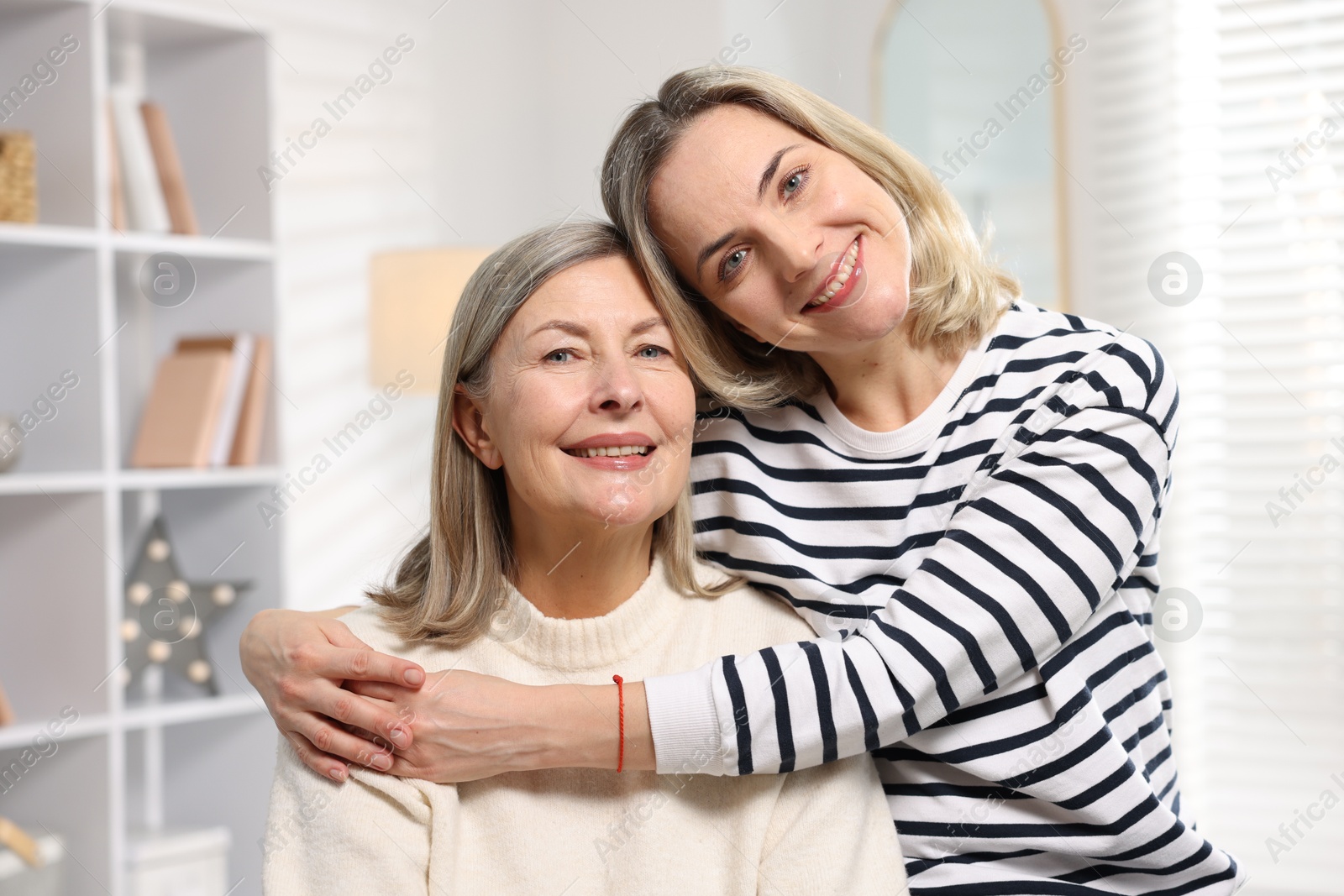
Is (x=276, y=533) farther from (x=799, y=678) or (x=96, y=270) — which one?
(x=799, y=678)

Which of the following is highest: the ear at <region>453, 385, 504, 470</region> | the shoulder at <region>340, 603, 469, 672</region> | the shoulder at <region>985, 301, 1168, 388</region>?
the shoulder at <region>985, 301, 1168, 388</region>

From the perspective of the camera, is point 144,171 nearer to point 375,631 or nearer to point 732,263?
point 375,631

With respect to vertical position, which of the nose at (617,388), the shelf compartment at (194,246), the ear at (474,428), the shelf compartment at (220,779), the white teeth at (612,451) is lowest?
the shelf compartment at (220,779)

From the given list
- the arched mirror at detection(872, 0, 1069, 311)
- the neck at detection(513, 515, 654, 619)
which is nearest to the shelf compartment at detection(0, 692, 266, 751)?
the neck at detection(513, 515, 654, 619)

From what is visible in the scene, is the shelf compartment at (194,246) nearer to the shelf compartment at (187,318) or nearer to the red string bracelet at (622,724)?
the shelf compartment at (187,318)

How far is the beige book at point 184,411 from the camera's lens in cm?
279

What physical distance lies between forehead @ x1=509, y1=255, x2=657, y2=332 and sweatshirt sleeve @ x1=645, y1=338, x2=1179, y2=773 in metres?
0.42

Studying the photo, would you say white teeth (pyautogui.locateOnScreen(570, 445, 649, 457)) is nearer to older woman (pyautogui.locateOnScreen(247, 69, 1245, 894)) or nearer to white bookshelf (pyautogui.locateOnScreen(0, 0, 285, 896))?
older woman (pyautogui.locateOnScreen(247, 69, 1245, 894))

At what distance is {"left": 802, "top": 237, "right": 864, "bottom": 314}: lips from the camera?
1363 mm

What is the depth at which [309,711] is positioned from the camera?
1.33m

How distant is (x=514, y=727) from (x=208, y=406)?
5.94 ft

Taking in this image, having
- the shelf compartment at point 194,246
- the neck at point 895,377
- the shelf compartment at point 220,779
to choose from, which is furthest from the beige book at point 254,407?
the neck at point 895,377

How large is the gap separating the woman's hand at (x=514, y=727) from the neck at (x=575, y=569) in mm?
193

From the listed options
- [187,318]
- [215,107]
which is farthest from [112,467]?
[215,107]
